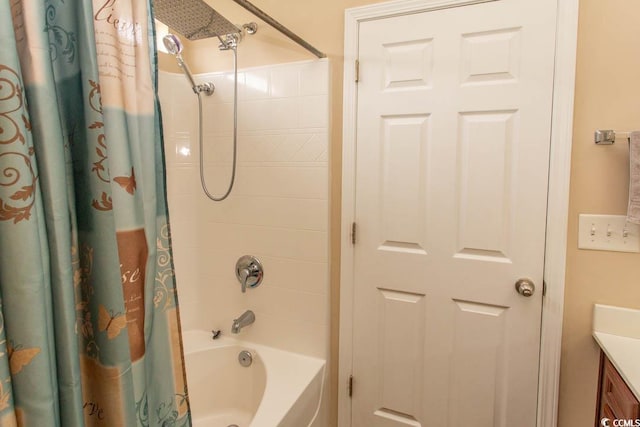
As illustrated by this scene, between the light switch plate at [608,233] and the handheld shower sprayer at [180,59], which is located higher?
the handheld shower sprayer at [180,59]

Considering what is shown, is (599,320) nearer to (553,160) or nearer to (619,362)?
(619,362)

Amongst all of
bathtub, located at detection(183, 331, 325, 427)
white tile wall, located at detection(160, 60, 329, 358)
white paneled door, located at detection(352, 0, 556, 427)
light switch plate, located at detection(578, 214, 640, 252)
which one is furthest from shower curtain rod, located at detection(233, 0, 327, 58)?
bathtub, located at detection(183, 331, 325, 427)

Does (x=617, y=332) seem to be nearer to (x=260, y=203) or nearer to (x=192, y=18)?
(x=260, y=203)

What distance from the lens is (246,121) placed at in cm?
176

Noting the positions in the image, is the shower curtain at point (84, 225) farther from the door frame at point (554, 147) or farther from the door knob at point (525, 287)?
the door knob at point (525, 287)

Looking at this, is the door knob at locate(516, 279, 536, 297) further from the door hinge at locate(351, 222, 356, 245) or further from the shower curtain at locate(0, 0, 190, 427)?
the shower curtain at locate(0, 0, 190, 427)

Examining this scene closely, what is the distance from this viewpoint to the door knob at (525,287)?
1.34 m

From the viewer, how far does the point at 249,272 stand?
1.78 metres

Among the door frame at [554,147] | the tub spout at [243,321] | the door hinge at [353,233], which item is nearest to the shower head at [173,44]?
the door frame at [554,147]

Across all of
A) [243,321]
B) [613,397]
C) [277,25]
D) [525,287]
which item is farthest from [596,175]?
[243,321]

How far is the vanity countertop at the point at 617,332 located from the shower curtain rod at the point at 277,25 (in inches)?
59.2

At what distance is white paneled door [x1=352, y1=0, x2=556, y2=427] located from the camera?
4.37 feet

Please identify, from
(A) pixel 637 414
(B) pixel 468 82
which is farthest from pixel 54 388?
(B) pixel 468 82

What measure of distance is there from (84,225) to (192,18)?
104 cm
